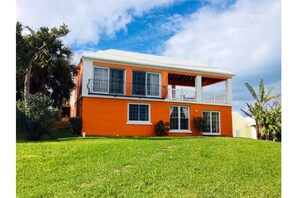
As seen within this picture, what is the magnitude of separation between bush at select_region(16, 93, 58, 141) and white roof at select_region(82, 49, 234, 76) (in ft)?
14.0

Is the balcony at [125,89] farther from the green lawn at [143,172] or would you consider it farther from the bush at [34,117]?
the green lawn at [143,172]

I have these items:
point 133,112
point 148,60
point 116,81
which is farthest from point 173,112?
point 116,81

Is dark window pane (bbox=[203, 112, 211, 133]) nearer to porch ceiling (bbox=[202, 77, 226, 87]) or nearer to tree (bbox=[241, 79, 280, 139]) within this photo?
tree (bbox=[241, 79, 280, 139])

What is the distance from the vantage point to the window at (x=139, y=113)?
1542 centimetres

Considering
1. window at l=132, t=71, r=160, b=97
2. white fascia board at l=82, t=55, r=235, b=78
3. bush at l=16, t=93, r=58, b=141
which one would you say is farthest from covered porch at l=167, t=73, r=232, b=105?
bush at l=16, t=93, r=58, b=141

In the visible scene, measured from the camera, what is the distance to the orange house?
1466 cm

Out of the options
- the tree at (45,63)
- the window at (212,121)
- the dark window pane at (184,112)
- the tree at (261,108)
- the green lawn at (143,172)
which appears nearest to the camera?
the green lawn at (143,172)

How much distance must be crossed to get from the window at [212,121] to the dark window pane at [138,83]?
434 cm

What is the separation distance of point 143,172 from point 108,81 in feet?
31.3

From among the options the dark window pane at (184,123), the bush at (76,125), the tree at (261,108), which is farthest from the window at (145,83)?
the tree at (261,108)

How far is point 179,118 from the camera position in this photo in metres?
16.6
